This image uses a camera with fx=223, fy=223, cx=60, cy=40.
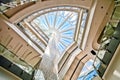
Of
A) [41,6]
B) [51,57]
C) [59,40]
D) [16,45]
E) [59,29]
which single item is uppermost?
[41,6]

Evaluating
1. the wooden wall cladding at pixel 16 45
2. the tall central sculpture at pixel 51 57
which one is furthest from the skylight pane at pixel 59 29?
the wooden wall cladding at pixel 16 45

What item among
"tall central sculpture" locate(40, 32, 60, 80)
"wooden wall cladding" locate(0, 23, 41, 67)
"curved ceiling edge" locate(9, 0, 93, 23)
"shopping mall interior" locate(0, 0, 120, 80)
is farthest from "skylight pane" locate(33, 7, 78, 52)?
"curved ceiling edge" locate(9, 0, 93, 23)

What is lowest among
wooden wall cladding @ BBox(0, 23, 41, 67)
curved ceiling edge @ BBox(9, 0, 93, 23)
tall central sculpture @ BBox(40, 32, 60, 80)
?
tall central sculpture @ BBox(40, 32, 60, 80)

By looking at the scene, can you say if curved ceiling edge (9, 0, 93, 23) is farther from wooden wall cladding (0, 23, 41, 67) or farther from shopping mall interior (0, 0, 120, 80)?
wooden wall cladding (0, 23, 41, 67)

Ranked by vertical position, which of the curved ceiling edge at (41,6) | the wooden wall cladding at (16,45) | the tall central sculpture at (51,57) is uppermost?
the curved ceiling edge at (41,6)

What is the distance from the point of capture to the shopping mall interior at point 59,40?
2.12 m

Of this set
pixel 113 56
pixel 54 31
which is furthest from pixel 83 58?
pixel 113 56

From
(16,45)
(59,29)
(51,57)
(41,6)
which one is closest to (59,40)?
(59,29)

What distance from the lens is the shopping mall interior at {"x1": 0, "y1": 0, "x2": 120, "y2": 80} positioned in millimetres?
2121

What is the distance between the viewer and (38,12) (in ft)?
18.2

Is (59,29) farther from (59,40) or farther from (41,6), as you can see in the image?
(41,6)

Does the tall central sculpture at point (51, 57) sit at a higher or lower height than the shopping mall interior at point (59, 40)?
lower

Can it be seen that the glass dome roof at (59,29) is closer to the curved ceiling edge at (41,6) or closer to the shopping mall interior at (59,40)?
the shopping mall interior at (59,40)

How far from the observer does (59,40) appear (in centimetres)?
849
